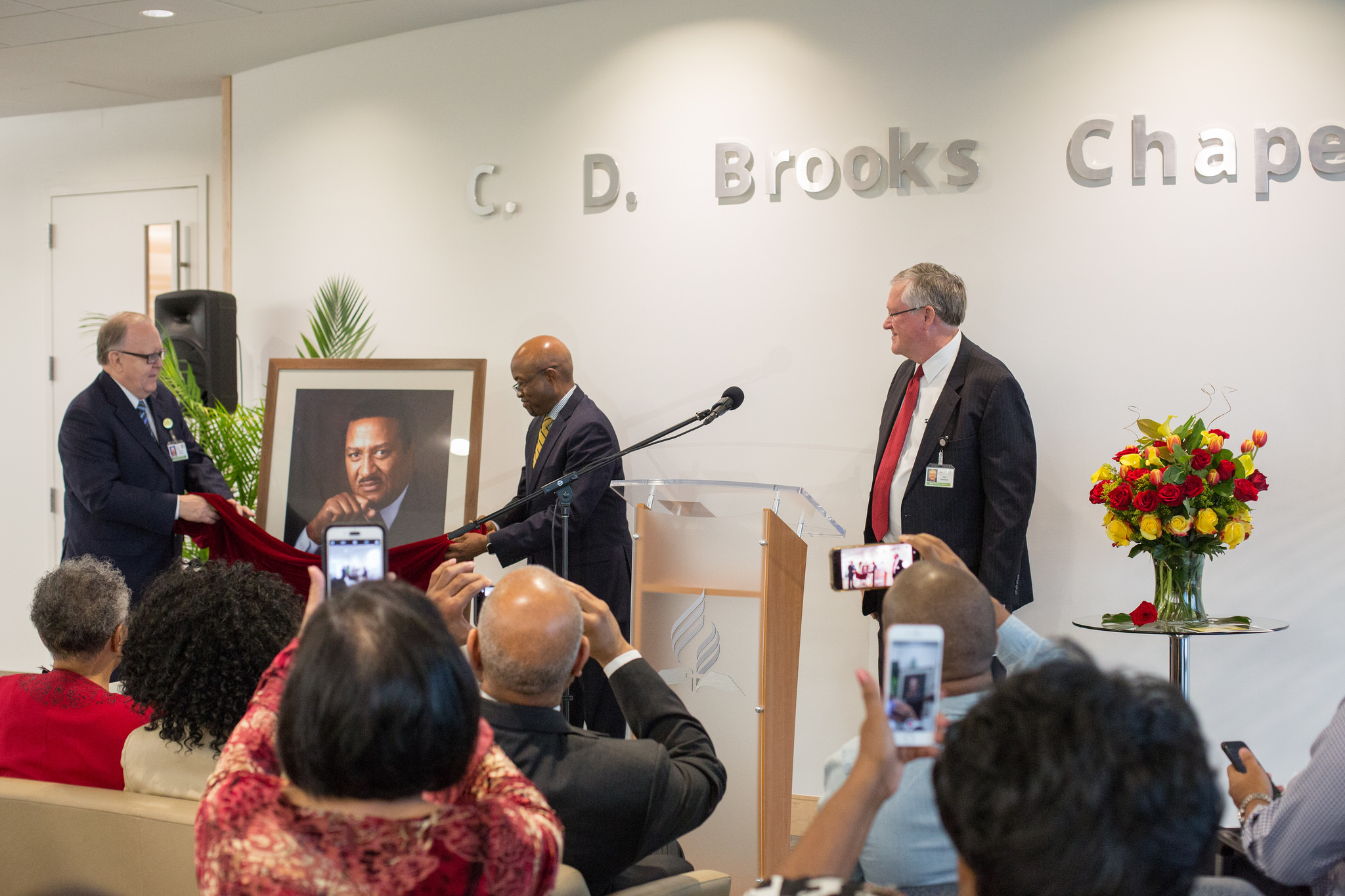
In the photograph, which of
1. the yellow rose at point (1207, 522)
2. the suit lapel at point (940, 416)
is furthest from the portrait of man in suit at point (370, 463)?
the yellow rose at point (1207, 522)

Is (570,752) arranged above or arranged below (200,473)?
below

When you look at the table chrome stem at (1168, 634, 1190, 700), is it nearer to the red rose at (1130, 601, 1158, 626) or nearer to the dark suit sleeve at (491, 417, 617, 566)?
the red rose at (1130, 601, 1158, 626)

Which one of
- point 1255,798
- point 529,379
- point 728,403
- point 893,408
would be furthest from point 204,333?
point 1255,798

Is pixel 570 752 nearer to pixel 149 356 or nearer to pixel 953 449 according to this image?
pixel 953 449

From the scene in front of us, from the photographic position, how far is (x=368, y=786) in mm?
1201

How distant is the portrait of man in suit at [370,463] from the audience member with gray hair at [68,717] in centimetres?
205

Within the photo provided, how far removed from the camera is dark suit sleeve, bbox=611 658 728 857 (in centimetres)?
186

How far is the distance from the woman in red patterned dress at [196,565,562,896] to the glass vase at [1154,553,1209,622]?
270cm

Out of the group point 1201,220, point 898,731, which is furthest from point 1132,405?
point 898,731

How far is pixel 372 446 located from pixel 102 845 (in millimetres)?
2753

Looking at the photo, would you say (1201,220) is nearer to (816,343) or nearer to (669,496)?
(816,343)

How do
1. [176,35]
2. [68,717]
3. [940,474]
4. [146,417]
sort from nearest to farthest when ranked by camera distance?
1. [68,717]
2. [940,474]
3. [146,417]
4. [176,35]

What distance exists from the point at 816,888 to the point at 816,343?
11.4 feet

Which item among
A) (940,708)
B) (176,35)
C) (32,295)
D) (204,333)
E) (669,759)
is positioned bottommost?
(669,759)
